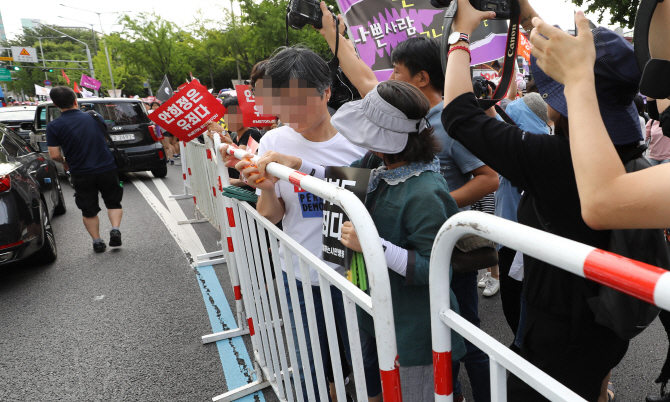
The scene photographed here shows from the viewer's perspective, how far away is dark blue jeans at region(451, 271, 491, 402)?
1897 millimetres

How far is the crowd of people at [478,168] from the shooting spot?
0.90 meters

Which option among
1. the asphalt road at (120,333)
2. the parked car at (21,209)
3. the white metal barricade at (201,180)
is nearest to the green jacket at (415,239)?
the asphalt road at (120,333)

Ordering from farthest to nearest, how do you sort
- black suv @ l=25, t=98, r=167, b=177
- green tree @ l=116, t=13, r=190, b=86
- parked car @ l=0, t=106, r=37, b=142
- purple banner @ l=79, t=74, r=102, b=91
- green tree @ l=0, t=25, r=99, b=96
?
1. green tree @ l=0, t=25, r=99, b=96
2. green tree @ l=116, t=13, r=190, b=86
3. purple banner @ l=79, t=74, r=102, b=91
4. parked car @ l=0, t=106, r=37, b=142
5. black suv @ l=25, t=98, r=167, b=177

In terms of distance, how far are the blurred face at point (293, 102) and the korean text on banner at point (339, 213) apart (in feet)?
1.58

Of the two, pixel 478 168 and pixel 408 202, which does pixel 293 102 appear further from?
pixel 478 168

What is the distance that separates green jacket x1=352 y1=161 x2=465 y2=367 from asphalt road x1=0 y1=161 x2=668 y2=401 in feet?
4.53

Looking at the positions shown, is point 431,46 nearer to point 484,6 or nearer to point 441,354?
point 484,6

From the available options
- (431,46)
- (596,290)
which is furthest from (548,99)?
(431,46)

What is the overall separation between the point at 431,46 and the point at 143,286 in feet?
11.5

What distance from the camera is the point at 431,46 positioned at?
6.99 feet

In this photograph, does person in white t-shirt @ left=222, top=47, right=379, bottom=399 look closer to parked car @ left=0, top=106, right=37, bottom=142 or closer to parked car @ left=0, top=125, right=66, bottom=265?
parked car @ left=0, top=125, right=66, bottom=265

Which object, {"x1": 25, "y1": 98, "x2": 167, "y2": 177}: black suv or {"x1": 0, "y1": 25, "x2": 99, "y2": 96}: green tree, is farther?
{"x1": 0, "y1": 25, "x2": 99, "y2": 96}: green tree

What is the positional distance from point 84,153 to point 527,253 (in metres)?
5.54

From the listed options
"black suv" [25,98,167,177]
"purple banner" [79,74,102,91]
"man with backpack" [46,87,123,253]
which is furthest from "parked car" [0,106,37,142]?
"man with backpack" [46,87,123,253]
